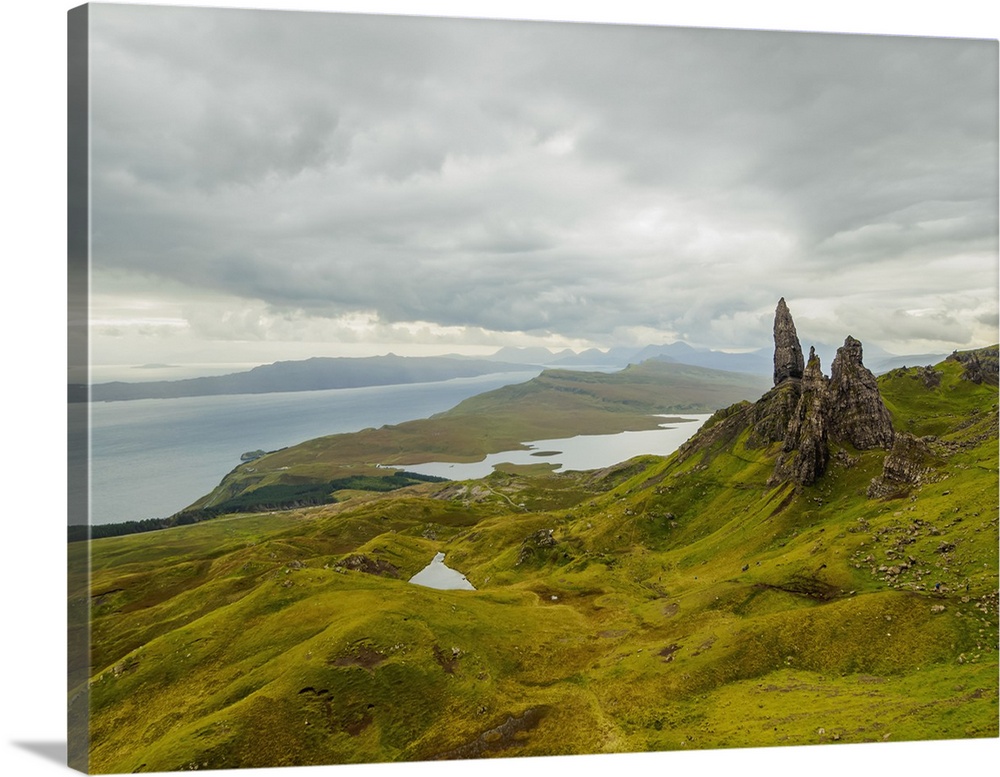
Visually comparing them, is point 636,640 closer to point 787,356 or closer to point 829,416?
point 829,416

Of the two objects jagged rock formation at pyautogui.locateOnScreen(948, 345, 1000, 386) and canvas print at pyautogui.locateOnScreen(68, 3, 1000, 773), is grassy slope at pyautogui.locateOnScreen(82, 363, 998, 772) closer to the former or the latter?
canvas print at pyautogui.locateOnScreen(68, 3, 1000, 773)

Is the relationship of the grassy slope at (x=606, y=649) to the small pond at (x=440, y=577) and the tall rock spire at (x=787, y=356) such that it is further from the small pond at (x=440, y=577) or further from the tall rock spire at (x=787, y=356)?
the tall rock spire at (x=787, y=356)

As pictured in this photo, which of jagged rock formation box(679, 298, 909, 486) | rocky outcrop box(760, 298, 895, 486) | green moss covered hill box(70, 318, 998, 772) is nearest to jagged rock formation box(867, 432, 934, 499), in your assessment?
green moss covered hill box(70, 318, 998, 772)

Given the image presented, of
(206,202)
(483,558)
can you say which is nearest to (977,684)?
(206,202)

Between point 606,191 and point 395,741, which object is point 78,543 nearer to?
point 395,741

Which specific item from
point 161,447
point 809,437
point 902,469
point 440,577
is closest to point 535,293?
point 809,437

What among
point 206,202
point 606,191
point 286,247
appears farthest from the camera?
point 286,247

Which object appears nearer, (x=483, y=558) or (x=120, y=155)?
(x=120, y=155)
